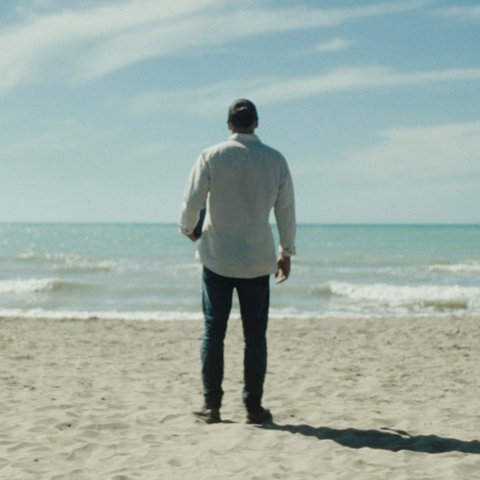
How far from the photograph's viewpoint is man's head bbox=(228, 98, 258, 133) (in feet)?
14.8

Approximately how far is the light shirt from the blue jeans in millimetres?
91

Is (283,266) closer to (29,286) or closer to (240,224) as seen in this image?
(240,224)

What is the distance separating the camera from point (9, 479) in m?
3.59

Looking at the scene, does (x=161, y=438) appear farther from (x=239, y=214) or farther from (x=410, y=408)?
(x=410, y=408)

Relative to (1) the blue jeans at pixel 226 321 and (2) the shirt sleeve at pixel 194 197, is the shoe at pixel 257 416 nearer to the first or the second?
(1) the blue jeans at pixel 226 321

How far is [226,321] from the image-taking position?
460 cm

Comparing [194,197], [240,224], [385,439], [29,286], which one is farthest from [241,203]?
[29,286]

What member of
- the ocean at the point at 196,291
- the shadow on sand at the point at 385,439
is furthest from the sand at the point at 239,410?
the ocean at the point at 196,291

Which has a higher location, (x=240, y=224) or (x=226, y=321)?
(x=240, y=224)

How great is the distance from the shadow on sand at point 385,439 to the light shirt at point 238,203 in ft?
3.56

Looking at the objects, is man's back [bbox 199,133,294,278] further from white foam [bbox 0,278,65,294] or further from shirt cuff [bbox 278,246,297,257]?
white foam [bbox 0,278,65,294]

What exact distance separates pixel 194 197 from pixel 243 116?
61cm

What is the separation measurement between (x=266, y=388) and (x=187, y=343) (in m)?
3.38

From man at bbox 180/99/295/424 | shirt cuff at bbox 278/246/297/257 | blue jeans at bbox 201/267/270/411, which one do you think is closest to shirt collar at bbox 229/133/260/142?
man at bbox 180/99/295/424
